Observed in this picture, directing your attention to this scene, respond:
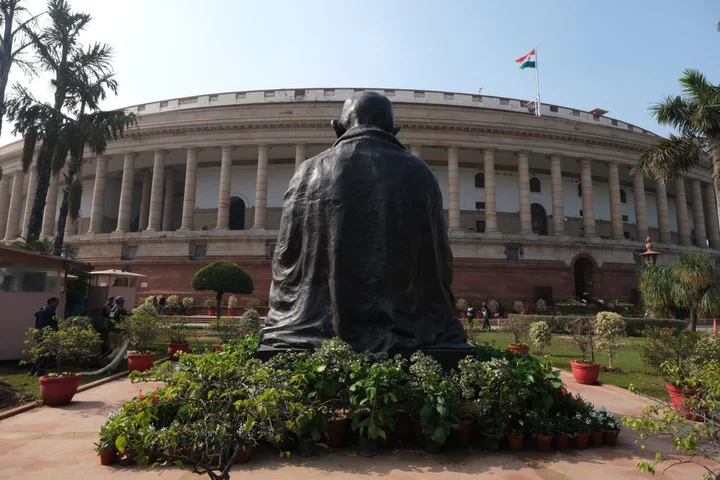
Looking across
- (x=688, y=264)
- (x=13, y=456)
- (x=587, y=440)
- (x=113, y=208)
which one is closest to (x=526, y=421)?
(x=587, y=440)

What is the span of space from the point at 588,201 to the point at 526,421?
34.7 m

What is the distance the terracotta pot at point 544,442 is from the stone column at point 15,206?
162 feet

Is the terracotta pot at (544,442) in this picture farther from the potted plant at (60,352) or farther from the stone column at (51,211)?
the stone column at (51,211)

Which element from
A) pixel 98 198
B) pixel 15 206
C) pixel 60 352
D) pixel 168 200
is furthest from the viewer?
pixel 15 206

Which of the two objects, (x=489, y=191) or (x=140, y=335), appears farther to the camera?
(x=489, y=191)

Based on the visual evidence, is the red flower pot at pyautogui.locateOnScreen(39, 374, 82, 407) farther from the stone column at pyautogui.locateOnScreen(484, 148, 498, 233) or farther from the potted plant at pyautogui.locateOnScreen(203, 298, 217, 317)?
the stone column at pyautogui.locateOnScreen(484, 148, 498, 233)

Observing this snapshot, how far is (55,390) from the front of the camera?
6746 millimetres

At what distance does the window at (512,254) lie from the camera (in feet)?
104

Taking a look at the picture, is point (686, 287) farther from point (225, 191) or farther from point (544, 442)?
point (225, 191)

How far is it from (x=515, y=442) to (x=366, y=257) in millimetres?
2532

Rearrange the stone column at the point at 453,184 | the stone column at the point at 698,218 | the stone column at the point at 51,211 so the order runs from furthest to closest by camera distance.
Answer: the stone column at the point at 698,218 < the stone column at the point at 51,211 < the stone column at the point at 453,184

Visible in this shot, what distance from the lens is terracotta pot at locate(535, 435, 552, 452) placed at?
14.5ft

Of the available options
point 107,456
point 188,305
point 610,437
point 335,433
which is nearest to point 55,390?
point 107,456

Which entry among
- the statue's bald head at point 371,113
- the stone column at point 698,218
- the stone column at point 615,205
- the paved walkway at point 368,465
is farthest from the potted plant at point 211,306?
the stone column at point 698,218
